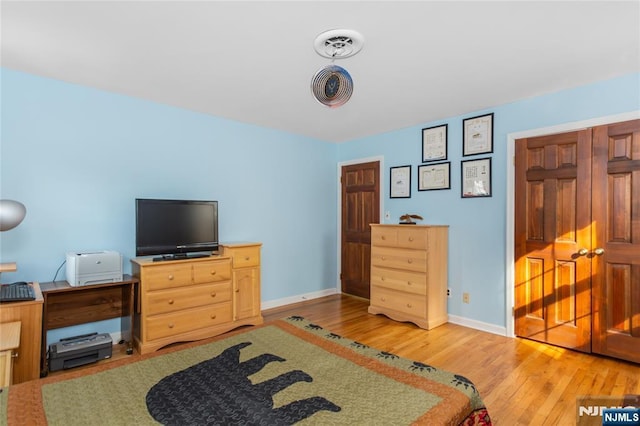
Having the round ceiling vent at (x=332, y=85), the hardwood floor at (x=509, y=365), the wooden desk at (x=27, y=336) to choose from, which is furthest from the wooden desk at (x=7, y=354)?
the hardwood floor at (x=509, y=365)

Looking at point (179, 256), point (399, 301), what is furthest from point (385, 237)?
point (179, 256)

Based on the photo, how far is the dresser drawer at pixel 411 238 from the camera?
3658 mm

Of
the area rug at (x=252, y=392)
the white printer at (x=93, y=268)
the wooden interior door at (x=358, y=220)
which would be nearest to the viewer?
the area rug at (x=252, y=392)

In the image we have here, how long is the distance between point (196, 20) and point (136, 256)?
222 centimetres

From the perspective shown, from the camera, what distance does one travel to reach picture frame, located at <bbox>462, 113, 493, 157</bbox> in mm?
3576

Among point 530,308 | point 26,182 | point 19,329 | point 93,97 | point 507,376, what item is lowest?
point 507,376

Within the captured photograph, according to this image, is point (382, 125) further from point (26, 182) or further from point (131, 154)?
point (26, 182)

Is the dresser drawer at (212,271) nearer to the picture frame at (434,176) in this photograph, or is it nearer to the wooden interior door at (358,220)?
the wooden interior door at (358,220)

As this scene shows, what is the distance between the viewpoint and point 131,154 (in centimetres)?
336

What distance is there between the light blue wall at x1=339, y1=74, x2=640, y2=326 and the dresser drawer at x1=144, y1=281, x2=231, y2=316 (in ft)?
8.36

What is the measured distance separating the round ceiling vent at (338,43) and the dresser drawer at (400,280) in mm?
2453

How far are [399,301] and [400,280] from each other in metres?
0.25

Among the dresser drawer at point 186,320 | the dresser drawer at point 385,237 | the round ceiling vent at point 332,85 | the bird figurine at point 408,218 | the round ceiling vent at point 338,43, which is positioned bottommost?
the dresser drawer at point 186,320

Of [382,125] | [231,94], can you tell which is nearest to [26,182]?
[231,94]
